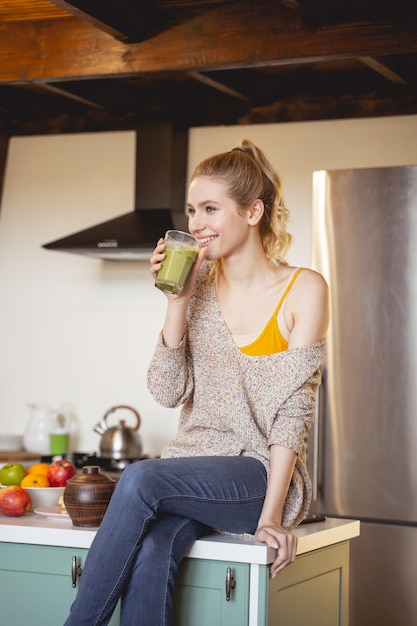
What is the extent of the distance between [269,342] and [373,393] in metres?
1.47

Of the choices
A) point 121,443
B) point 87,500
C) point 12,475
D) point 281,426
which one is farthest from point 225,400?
point 121,443

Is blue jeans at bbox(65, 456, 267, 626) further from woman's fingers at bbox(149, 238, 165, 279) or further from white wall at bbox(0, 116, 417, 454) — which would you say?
white wall at bbox(0, 116, 417, 454)

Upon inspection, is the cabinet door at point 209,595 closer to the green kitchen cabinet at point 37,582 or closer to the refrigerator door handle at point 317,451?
the green kitchen cabinet at point 37,582

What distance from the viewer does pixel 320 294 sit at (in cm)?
211

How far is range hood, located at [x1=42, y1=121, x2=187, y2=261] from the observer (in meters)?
4.29

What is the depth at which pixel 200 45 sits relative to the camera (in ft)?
11.8

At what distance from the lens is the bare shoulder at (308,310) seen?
81.5 inches

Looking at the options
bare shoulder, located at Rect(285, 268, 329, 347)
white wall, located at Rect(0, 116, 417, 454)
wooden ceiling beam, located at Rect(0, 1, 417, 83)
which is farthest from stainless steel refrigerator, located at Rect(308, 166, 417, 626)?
bare shoulder, located at Rect(285, 268, 329, 347)

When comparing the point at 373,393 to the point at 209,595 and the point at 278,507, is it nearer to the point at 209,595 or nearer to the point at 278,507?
the point at 278,507

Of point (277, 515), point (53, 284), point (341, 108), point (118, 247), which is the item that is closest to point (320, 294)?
point (277, 515)

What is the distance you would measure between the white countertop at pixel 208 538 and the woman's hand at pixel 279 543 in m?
0.01

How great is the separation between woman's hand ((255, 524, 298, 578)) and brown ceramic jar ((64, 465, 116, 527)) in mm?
340

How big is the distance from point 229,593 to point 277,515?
0.19m

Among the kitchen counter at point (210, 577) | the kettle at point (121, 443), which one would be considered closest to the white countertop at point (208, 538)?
the kitchen counter at point (210, 577)
